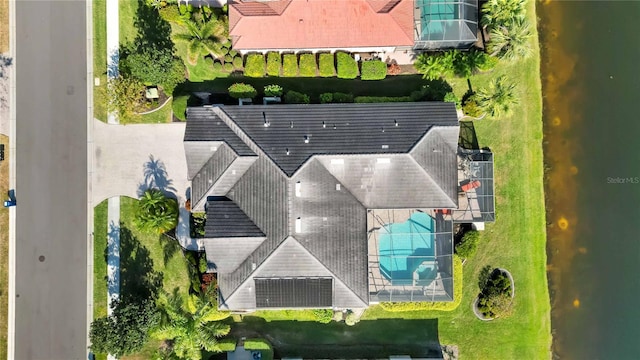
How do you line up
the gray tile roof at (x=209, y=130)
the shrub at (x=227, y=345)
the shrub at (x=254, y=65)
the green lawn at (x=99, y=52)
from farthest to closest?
1. the green lawn at (x=99, y=52)
2. the shrub at (x=227, y=345)
3. the shrub at (x=254, y=65)
4. the gray tile roof at (x=209, y=130)

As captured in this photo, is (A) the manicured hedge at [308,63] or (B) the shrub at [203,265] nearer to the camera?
(B) the shrub at [203,265]

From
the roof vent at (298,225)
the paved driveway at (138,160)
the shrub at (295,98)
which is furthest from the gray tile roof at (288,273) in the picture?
the shrub at (295,98)

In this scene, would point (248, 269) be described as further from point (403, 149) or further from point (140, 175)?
point (403, 149)

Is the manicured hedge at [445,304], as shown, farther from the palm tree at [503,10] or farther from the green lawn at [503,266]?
the palm tree at [503,10]

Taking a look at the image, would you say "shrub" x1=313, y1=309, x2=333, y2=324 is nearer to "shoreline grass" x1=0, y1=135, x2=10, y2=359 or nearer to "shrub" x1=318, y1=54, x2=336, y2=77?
"shrub" x1=318, y1=54, x2=336, y2=77

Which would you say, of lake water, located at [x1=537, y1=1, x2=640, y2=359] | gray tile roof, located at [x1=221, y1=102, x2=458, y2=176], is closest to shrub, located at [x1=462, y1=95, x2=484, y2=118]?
gray tile roof, located at [x1=221, y1=102, x2=458, y2=176]

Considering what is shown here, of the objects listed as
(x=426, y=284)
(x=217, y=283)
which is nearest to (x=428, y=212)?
(x=426, y=284)

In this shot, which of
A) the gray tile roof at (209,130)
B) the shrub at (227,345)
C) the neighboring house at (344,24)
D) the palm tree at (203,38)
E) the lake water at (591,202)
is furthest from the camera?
the lake water at (591,202)
